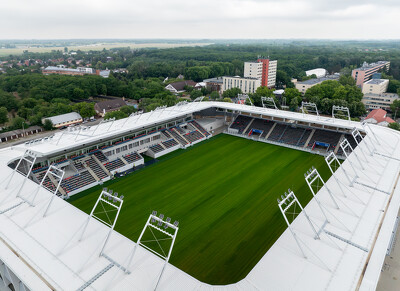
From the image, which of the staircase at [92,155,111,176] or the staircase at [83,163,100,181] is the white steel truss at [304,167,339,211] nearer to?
the staircase at [92,155,111,176]

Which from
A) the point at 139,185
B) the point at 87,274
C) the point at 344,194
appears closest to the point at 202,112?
A: the point at 139,185

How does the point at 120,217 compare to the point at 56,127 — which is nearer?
the point at 120,217

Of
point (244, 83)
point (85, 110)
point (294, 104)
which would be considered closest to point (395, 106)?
point (294, 104)

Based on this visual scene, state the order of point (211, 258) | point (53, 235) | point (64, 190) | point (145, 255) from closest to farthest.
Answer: point (145, 255)
point (53, 235)
point (211, 258)
point (64, 190)

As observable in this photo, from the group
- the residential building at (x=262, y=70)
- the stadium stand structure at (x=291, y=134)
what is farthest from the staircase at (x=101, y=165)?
the residential building at (x=262, y=70)

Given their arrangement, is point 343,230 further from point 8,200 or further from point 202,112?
point 202,112
